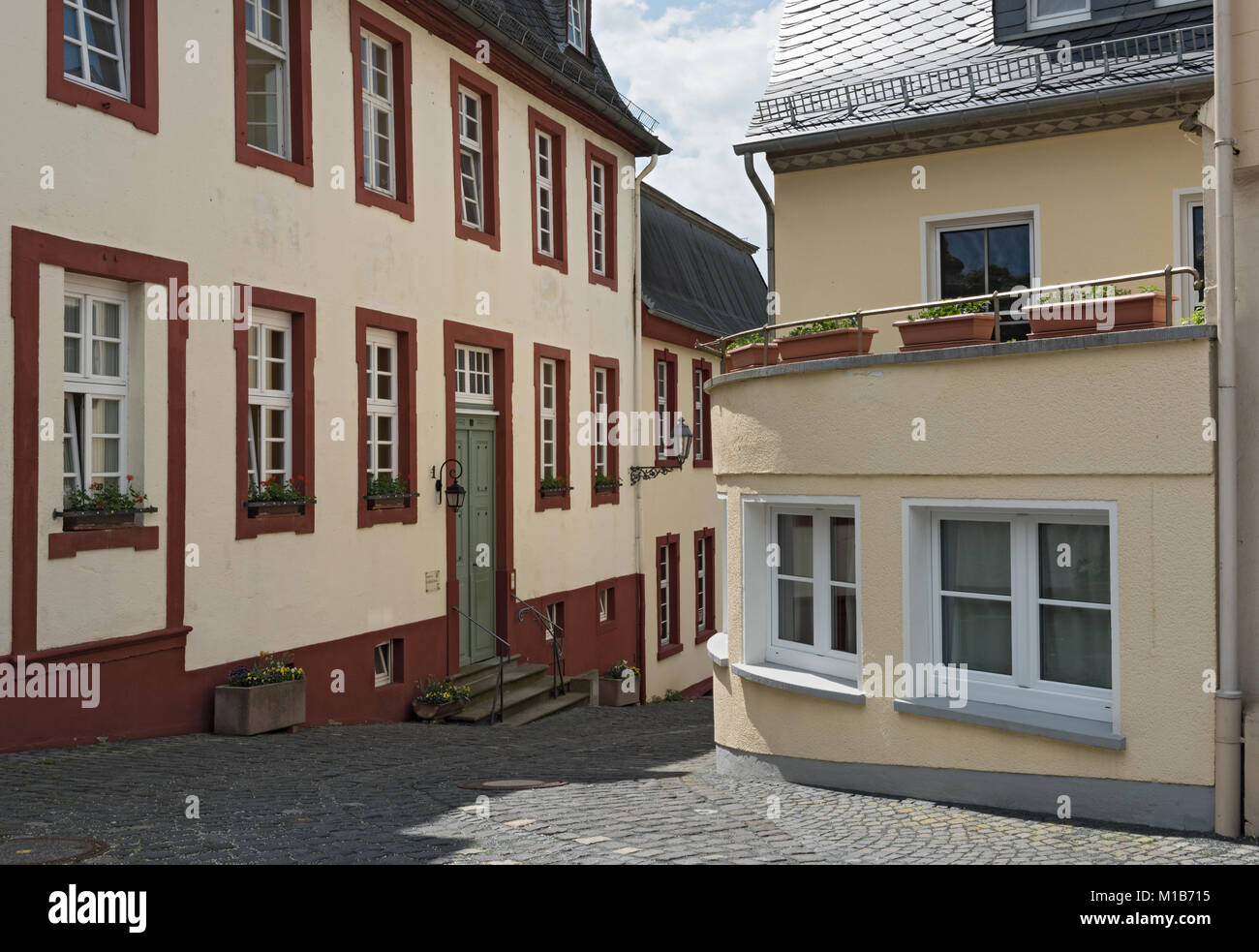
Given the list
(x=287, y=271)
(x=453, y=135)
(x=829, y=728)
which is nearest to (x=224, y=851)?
(x=829, y=728)

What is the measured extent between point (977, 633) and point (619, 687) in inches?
443

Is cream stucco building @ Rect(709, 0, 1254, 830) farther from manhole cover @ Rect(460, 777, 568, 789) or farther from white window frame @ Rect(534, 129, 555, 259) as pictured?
white window frame @ Rect(534, 129, 555, 259)

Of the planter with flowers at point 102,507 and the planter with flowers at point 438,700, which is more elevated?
the planter with flowers at point 102,507

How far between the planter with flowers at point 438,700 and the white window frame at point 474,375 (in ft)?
11.6

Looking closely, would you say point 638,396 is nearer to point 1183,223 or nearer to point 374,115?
point 374,115

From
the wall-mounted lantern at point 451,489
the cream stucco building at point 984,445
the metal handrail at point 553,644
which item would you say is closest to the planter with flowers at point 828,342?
the cream stucco building at point 984,445

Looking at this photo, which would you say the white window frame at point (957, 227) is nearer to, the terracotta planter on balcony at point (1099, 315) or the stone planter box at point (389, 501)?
the terracotta planter on balcony at point (1099, 315)

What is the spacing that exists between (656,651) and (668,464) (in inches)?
125

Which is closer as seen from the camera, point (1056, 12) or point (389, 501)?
point (1056, 12)

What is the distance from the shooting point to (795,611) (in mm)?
9641

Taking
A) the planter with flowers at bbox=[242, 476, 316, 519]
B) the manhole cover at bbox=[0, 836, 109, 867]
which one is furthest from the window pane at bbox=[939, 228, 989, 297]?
the manhole cover at bbox=[0, 836, 109, 867]

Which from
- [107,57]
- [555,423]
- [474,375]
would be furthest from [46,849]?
[555,423]

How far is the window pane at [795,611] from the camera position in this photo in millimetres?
9516

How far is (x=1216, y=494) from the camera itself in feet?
22.9
